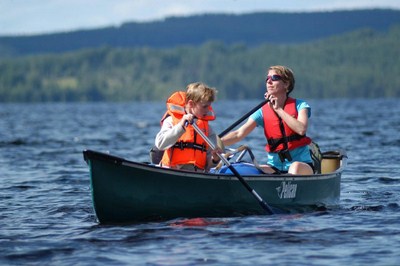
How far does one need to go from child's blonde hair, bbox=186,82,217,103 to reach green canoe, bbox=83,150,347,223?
0.83 metres

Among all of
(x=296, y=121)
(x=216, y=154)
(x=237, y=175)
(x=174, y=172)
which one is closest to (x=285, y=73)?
(x=296, y=121)

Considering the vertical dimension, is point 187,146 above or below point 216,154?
above

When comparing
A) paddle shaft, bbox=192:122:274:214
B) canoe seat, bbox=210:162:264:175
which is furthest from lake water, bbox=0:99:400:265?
canoe seat, bbox=210:162:264:175

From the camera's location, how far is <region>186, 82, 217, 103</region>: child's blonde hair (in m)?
10.4

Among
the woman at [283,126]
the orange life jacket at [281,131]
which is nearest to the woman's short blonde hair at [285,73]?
the woman at [283,126]

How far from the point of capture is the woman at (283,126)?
37.7 feet

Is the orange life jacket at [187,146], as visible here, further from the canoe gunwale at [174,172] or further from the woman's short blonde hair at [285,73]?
the woman's short blonde hair at [285,73]

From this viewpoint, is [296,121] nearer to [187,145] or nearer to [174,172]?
[187,145]

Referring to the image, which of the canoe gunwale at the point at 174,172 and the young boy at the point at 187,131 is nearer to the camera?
the canoe gunwale at the point at 174,172

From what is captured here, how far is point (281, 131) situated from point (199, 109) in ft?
5.27

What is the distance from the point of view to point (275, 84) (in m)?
11.5

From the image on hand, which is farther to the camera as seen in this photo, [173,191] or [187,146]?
[187,146]

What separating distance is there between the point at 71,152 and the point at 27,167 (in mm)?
5306

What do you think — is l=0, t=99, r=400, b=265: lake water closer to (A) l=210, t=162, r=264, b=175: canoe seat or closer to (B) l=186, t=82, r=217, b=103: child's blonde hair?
(A) l=210, t=162, r=264, b=175: canoe seat
